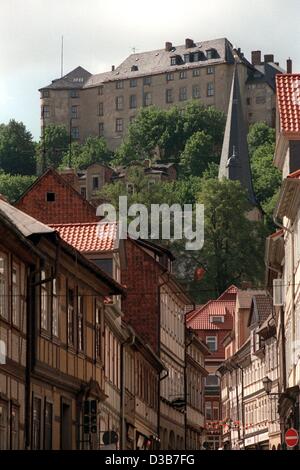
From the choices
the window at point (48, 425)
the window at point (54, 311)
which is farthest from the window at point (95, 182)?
the window at point (48, 425)

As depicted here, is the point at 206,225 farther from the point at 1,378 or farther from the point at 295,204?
the point at 1,378

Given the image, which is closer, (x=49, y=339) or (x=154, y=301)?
(x=49, y=339)

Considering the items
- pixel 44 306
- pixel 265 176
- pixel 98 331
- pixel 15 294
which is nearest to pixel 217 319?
pixel 265 176

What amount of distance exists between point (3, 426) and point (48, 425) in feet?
14.8

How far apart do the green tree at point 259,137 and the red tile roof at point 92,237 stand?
157m

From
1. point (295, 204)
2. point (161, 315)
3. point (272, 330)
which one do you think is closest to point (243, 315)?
point (272, 330)

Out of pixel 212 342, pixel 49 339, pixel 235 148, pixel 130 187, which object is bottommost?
pixel 49 339

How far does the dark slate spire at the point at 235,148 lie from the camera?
179625 mm

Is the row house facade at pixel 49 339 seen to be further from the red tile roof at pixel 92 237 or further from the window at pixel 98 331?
the red tile roof at pixel 92 237

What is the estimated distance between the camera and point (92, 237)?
3947 cm

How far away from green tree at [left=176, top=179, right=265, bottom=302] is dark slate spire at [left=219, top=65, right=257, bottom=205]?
37.9 meters

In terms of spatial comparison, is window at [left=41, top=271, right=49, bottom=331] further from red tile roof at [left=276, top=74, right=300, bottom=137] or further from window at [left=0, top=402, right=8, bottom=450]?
red tile roof at [left=276, top=74, right=300, bottom=137]

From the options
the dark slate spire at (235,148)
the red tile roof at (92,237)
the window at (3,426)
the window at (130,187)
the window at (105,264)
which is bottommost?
the window at (3,426)

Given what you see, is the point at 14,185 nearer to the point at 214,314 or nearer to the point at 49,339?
the point at 214,314
